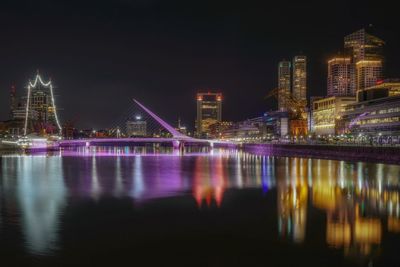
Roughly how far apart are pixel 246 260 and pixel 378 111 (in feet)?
200

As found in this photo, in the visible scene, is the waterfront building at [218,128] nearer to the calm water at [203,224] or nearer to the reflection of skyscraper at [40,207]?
the reflection of skyscraper at [40,207]

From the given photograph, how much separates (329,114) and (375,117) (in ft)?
80.1

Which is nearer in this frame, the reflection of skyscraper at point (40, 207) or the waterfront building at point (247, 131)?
the reflection of skyscraper at point (40, 207)

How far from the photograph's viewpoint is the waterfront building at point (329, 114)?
285 feet

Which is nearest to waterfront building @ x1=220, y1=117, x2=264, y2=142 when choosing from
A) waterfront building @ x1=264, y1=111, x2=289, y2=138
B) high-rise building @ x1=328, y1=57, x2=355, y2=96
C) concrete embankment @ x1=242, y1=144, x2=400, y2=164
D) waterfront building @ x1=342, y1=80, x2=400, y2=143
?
waterfront building @ x1=264, y1=111, x2=289, y2=138

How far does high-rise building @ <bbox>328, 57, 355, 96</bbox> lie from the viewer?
146250mm

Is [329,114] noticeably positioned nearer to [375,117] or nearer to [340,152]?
[375,117]

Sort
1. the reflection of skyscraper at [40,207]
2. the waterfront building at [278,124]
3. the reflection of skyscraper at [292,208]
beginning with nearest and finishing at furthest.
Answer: the reflection of skyscraper at [40,207], the reflection of skyscraper at [292,208], the waterfront building at [278,124]

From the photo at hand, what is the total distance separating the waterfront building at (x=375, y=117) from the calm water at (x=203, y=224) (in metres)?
36.6

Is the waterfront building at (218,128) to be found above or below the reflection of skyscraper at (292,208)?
above

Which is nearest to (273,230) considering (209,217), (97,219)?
(209,217)

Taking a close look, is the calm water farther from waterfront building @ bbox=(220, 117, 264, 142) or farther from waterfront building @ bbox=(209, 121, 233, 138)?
waterfront building @ bbox=(209, 121, 233, 138)

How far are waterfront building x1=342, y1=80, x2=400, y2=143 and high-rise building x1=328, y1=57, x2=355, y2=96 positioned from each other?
200ft

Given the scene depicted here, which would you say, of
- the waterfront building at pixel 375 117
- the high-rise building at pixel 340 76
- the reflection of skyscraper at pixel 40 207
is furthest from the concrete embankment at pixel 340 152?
the high-rise building at pixel 340 76
